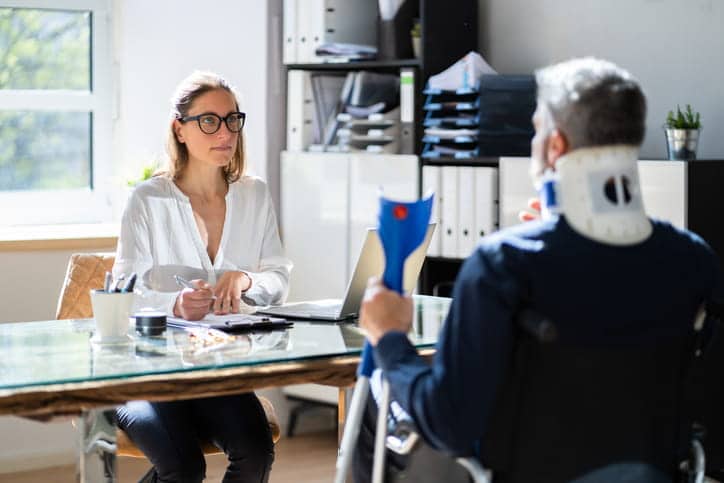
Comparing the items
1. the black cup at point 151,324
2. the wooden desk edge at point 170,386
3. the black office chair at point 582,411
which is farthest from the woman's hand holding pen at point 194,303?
the black office chair at point 582,411

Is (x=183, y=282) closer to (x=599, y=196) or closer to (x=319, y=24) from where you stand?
(x=599, y=196)

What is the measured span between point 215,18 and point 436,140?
106 cm

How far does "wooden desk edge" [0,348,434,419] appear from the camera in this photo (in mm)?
2035

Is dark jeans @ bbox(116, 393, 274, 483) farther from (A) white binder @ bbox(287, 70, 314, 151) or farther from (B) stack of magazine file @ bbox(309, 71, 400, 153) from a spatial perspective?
(A) white binder @ bbox(287, 70, 314, 151)

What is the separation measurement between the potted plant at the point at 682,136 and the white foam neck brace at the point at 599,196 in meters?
1.75

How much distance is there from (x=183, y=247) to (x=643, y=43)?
5.77ft

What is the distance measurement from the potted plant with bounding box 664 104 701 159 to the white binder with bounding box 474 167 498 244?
623mm

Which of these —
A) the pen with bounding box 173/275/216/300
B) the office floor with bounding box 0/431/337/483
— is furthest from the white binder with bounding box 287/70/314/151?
the pen with bounding box 173/275/216/300

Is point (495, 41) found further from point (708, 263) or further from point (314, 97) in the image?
point (708, 263)

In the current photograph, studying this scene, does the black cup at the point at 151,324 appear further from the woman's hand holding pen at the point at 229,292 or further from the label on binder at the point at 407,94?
the label on binder at the point at 407,94

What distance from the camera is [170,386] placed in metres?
2.14

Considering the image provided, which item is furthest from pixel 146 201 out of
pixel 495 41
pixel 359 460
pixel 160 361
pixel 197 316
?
pixel 495 41

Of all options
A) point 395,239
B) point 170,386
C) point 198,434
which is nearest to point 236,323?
point 198,434

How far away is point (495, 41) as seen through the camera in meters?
4.46
